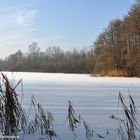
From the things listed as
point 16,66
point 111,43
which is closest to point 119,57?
point 111,43

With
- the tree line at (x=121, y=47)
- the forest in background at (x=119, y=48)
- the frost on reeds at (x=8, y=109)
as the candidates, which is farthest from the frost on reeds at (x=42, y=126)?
the tree line at (x=121, y=47)

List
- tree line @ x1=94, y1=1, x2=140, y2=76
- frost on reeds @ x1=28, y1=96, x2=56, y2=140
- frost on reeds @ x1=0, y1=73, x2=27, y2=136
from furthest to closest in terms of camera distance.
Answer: tree line @ x1=94, y1=1, x2=140, y2=76 → frost on reeds @ x1=28, y1=96, x2=56, y2=140 → frost on reeds @ x1=0, y1=73, x2=27, y2=136

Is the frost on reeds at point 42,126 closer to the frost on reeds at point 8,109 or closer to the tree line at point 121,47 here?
the frost on reeds at point 8,109

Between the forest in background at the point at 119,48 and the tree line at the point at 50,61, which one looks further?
the tree line at the point at 50,61

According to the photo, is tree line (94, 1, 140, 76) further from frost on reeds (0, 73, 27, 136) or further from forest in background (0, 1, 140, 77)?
frost on reeds (0, 73, 27, 136)

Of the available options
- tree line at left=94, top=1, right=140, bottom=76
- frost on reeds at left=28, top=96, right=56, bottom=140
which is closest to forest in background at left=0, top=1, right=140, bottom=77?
A: tree line at left=94, top=1, right=140, bottom=76

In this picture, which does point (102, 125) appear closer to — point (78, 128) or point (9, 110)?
point (78, 128)

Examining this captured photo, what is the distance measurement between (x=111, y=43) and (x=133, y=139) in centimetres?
4813

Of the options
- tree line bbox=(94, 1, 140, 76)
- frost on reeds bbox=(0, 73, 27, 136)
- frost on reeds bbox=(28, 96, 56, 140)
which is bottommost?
frost on reeds bbox=(28, 96, 56, 140)

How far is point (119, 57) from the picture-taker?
166 feet

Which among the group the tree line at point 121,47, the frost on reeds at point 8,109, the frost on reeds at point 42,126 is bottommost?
the frost on reeds at point 42,126

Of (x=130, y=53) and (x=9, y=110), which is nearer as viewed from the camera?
(x=9, y=110)

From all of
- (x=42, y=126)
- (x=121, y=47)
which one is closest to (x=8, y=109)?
(x=42, y=126)

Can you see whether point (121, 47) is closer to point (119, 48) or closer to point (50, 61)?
point (119, 48)
